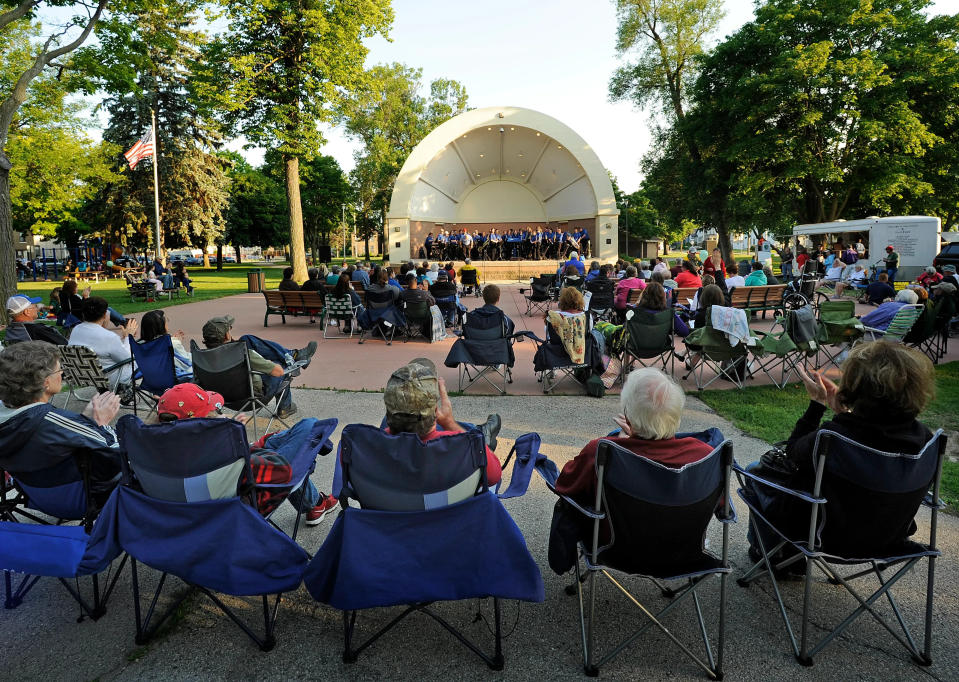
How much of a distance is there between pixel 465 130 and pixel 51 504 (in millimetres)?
31589

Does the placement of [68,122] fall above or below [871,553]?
above

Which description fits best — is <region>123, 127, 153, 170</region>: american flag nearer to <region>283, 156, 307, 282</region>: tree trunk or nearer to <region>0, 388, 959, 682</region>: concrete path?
<region>283, 156, 307, 282</region>: tree trunk

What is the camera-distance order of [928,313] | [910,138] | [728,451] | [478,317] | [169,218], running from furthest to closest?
[169,218] < [910,138] < [928,313] < [478,317] < [728,451]

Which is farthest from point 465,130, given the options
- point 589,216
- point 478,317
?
point 478,317

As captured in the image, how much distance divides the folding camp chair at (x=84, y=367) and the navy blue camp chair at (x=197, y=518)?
325 cm

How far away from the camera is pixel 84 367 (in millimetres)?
5211

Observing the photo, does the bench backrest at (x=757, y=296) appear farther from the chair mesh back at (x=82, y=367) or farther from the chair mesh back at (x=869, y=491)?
the chair mesh back at (x=82, y=367)

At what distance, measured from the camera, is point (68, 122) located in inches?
938

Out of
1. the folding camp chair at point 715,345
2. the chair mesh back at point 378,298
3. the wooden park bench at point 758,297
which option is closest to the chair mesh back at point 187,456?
the folding camp chair at point 715,345

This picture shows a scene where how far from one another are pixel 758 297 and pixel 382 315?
7249mm

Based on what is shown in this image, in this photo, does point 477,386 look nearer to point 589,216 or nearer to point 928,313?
point 928,313

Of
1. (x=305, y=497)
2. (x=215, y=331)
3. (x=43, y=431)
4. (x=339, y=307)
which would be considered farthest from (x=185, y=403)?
(x=339, y=307)

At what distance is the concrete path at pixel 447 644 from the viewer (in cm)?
239

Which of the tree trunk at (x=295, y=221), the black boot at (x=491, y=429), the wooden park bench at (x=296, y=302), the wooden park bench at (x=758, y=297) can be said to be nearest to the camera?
the black boot at (x=491, y=429)
